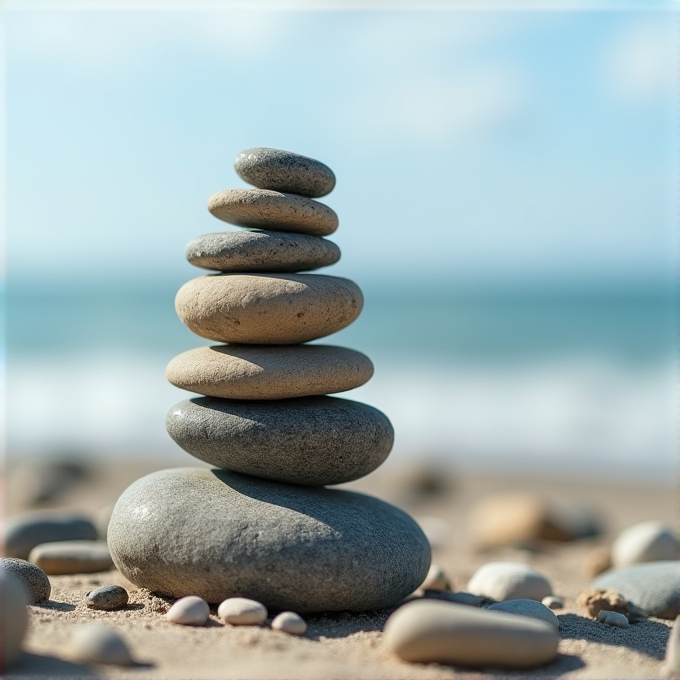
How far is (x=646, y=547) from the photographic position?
692 cm

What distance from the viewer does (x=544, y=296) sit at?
47.9m

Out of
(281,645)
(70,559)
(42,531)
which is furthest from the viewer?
(42,531)

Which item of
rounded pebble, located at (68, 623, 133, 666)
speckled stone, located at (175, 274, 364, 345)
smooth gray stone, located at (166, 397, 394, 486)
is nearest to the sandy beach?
rounded pebble, located at (68, 623, 133, 666)

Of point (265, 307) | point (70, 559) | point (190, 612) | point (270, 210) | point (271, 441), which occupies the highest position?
point (270, 210)

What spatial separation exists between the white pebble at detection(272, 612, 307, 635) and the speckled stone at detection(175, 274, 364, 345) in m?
1.67

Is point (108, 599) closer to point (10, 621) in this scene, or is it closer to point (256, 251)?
point (10, 621)

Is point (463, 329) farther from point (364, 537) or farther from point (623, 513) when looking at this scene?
point (364, 537)

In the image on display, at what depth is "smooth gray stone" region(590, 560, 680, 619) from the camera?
207 inches

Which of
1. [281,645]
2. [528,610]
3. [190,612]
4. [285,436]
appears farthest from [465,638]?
[285,436]

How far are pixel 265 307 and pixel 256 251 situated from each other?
402mm

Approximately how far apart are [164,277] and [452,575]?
5401 centimetres

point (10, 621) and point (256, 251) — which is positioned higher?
point (256, 251)

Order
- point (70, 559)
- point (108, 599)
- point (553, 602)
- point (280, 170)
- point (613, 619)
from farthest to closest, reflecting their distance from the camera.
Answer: point (70, 559), point (553, 602), point (280, 170), point (613, 619), point (108, 599)

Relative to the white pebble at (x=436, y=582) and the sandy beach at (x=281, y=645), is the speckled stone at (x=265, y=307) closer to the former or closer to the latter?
the sandy beach at (x=281, y=645)
